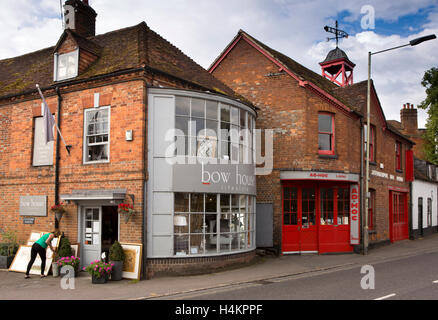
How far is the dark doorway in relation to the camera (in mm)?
13578

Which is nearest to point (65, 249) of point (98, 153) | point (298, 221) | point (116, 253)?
point (116, 253)

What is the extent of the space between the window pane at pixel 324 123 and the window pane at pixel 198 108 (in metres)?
6.69

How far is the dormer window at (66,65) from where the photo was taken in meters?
14.7

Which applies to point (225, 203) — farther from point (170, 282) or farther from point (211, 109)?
point (170, 282)

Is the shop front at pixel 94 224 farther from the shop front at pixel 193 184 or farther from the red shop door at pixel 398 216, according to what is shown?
the red shop door at pixel 398 216

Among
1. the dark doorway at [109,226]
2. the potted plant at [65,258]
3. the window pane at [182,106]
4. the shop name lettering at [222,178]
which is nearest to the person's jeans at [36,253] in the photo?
the potted plant at [65,258]

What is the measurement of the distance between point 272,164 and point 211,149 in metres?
4.85

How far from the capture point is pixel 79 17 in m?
18.4

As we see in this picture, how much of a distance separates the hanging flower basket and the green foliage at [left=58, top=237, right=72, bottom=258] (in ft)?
6.38

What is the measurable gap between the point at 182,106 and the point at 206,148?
1555 millimetres

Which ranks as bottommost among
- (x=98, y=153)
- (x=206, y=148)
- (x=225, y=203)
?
(x=225, y=203)

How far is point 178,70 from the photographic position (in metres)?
15.0

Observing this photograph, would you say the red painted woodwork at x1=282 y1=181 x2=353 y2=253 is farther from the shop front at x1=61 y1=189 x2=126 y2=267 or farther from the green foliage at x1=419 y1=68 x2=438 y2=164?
the green foliage at x1=419 y1=68 x2=438 y2=164

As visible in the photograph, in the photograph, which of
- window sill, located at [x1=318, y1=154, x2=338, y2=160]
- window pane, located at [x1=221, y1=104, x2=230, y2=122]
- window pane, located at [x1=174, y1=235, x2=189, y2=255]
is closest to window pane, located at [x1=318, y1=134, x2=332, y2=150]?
window sill, located at [x1=318, y1=154, x2=338, y2=160]
